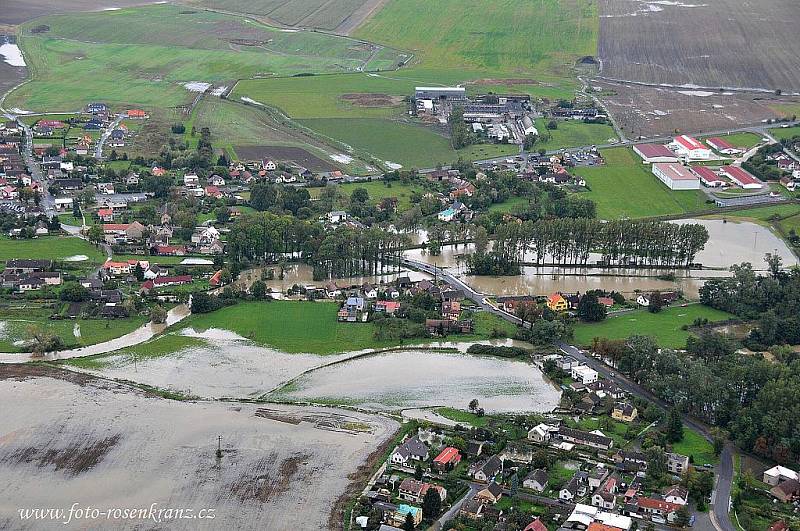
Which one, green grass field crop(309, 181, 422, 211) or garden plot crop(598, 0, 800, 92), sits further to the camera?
garden plot crop(598, 0, 800, 92)

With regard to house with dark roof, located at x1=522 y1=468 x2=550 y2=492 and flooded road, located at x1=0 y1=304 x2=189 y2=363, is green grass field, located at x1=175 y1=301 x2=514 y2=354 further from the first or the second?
house with dark roof, located at x1=522 y1=468 x2=550 y2=492

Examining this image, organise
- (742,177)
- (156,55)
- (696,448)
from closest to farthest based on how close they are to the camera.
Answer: (696,448) < (742,177) < (156,55)

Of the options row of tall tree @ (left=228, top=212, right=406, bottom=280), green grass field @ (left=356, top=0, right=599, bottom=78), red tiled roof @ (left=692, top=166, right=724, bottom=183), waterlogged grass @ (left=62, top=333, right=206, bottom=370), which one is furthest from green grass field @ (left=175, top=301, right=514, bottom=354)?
green grass field @ (left=356, top=0, right=599, bottom=78)

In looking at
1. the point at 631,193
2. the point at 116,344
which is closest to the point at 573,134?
the point at 631,193

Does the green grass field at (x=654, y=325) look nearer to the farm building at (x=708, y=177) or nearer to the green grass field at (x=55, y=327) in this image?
the green grass field at (x=55, y=327)

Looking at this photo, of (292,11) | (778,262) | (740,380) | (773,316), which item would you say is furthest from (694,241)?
(292,11)

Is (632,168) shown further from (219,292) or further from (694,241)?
(219,292)

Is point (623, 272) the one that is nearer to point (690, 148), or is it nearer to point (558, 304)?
point (558, 304)
